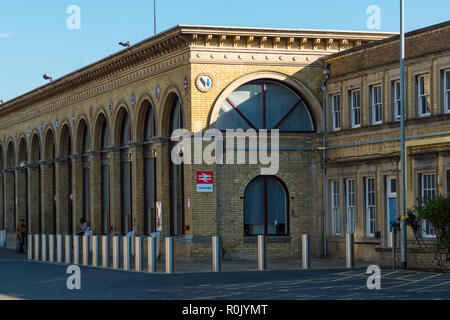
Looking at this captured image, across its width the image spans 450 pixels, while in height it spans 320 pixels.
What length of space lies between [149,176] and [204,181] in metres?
5.65

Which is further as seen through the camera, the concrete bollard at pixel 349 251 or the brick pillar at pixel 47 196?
the brick pillar at pixel 47 196

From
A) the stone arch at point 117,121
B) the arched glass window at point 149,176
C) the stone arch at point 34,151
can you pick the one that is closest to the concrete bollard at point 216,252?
the arched glass window at point 149,176

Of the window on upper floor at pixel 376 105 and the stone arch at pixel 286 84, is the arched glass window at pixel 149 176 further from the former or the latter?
the window on upper floor at pixel 376 105

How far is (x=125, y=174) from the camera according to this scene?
44500mm

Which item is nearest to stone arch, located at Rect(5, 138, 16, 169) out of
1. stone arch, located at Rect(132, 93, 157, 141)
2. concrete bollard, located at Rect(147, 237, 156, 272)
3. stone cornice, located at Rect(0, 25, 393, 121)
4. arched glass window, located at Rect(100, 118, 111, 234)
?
arched glass window, located at Rect(100, 118, 111, 234)

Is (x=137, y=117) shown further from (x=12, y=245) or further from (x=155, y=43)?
(x=12, y=245)

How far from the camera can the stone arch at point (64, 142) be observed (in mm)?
52188

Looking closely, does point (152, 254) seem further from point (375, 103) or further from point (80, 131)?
→ point (80, 131)

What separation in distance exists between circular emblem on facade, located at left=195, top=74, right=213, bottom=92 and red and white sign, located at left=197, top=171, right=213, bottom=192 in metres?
3.12

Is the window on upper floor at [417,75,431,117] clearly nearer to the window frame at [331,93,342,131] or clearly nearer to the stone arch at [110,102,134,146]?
the window frame at [331,93,342,131]

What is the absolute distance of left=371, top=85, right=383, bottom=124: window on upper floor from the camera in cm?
3503

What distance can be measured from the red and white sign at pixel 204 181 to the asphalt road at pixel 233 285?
22.6ft

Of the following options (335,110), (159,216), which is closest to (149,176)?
(159,216)
